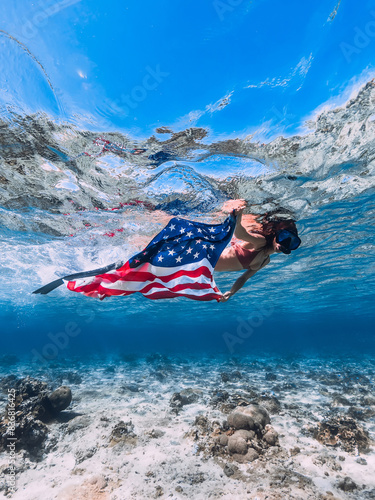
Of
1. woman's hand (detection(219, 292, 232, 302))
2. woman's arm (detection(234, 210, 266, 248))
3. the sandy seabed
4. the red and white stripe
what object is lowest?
the sandy seabed

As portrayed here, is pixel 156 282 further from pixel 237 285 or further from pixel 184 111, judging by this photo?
pixel 184 111

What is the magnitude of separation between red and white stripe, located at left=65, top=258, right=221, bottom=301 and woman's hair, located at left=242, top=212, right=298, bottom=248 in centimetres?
489

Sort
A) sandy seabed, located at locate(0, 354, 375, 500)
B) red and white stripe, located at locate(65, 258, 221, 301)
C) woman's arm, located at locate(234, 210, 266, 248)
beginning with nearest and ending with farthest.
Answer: sandy seabed, located at locate(0, 354, 375, 500) → woman's arm, located at locate(234, 210, 266, 248) → red and white stripe, located at locate(65, 258, 221, 301)

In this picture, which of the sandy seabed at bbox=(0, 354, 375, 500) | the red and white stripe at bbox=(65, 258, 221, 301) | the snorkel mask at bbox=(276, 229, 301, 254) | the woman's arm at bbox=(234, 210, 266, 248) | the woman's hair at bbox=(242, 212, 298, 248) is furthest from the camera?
the woman's hair at bbox=(242, 212, 298, 248)

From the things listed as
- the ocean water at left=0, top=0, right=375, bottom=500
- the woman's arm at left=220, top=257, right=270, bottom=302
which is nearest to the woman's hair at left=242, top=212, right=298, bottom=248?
the ocean water at left=0, top=0, right=375, bottom=500

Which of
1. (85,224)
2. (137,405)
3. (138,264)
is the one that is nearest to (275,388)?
(137,405)

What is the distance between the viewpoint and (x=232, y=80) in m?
5.20

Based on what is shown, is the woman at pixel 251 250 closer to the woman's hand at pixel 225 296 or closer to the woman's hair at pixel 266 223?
the woman's hand at pixel 225 296

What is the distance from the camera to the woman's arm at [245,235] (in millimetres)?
5393

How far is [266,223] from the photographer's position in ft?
38.4

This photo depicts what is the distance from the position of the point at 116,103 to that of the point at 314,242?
1405cm

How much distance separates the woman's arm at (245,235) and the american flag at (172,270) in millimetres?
693

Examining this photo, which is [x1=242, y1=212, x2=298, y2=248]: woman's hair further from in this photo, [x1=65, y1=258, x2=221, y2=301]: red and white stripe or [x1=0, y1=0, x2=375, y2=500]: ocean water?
[x1=65, y1=258, x2=221, y2=301]: red and white stripe

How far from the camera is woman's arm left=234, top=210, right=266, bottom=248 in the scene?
17.7 ft
